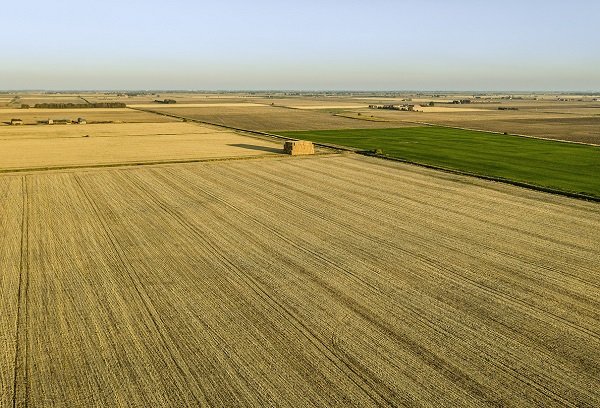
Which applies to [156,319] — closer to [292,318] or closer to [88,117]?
[292,318]

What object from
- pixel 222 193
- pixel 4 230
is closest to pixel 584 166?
pixel 222 193

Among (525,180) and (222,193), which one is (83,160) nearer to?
(222,193)

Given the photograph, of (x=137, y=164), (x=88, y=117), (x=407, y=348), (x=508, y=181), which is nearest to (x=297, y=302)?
(x=407, y=348)

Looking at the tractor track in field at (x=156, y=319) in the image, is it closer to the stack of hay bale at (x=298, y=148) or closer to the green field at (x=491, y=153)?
the stack of hay bale at (x=298, y=148)

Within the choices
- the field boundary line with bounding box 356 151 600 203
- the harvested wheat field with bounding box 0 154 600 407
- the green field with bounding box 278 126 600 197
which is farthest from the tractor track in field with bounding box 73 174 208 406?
the green field with bounding box 278 126 600 197

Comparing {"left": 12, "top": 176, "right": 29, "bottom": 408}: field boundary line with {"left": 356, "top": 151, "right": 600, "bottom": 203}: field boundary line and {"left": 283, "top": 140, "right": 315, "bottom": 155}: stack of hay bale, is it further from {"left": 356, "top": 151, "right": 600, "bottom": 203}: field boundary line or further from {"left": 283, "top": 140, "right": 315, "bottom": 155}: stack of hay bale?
{"left": 356, "top": 151, "right": 600, "bottom": 203}: field boundary line
